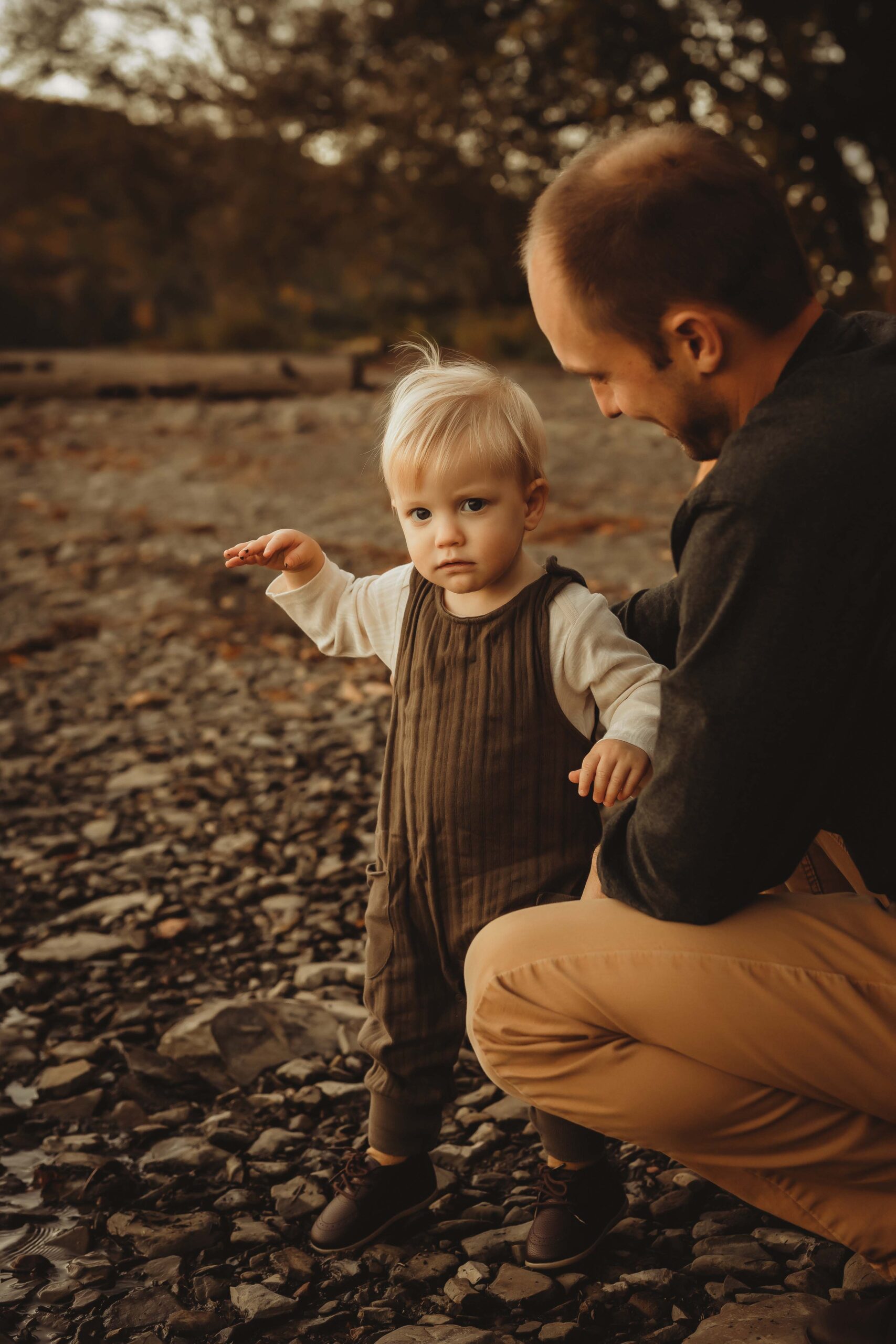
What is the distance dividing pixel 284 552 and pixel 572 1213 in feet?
4.91

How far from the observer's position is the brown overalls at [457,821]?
2.36m

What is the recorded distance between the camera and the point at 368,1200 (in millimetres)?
2566

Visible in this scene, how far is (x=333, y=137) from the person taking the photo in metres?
14.3

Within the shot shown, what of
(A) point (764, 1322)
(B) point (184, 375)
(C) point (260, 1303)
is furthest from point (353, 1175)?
(B) point (184, 375)

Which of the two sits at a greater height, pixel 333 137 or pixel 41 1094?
pixel 333 137

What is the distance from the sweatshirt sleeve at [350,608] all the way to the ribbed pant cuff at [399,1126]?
3.10 ft

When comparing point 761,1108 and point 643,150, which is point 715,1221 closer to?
point 761,1108

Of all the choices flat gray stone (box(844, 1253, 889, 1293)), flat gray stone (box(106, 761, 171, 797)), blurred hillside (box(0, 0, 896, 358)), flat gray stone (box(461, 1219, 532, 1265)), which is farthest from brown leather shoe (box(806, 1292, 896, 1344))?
blurred hillside (box(0, 0, 896, 358))

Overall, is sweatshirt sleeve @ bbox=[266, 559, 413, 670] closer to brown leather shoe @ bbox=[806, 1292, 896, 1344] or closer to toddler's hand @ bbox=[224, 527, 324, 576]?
toddler's hand @ bbox=[224, 527, 324, 576]

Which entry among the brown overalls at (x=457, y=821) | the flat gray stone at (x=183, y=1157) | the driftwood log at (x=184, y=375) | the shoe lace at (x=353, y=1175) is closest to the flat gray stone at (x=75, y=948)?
the flat gray stone at (x=183, y=1157)

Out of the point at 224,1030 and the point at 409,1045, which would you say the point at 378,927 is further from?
the point at 224,1030

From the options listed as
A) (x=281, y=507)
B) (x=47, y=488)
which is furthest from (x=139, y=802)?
(x=47, y=488)

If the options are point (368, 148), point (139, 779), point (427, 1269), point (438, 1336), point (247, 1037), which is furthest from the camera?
point (368, 148)

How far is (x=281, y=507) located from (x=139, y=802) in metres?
4.18
